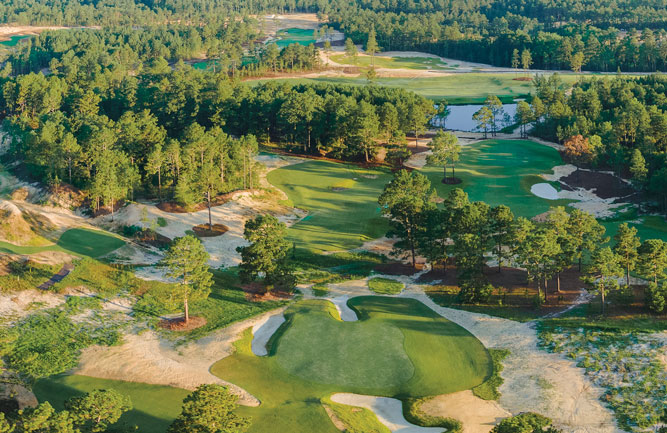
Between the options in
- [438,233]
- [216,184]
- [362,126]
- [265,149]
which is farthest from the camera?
[265,149]

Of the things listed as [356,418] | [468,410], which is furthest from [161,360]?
[468,410]

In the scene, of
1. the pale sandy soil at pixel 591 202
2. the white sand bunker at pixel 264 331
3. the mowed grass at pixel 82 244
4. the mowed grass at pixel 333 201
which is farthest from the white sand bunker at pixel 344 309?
the pale sandy soil at pixel 591 202

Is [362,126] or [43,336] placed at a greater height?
[362,126]

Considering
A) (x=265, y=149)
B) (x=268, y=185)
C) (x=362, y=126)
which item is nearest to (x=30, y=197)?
(x=268, y=185)

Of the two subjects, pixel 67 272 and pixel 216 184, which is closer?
pixel 67 272

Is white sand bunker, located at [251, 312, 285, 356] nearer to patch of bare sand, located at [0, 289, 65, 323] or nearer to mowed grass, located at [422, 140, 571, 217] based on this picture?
patch of bare sand, located at [0, 289, 65, 323]

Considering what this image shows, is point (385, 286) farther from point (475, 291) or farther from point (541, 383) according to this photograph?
point (541, 383)

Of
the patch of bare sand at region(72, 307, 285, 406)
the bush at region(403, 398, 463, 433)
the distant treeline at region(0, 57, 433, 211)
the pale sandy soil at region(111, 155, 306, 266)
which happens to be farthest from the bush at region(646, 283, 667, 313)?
the distant treeline at region(0, 57, 433, 211)

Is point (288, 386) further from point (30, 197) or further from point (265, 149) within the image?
point (265, 149)
